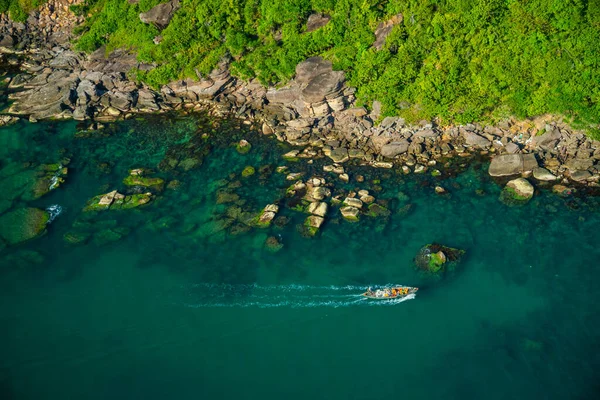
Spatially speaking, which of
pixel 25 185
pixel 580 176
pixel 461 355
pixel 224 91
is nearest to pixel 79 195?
pixel 25 185

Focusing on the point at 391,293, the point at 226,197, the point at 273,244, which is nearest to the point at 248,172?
the point at 226,197

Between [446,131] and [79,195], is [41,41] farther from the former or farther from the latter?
[446,131]

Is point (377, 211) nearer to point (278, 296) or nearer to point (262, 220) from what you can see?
point (262, 220)

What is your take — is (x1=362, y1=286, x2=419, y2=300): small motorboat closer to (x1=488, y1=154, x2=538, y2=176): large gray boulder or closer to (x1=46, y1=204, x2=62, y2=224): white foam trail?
(x1=488, y1=154, x2=538, y2=176): large gray boulder

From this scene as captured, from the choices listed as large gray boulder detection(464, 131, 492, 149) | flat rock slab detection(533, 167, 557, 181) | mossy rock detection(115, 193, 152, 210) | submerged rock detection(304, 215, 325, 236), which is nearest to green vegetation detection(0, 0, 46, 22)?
mossy rock detection(115, 193, 152, 210)

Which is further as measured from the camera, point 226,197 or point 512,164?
point 226,197

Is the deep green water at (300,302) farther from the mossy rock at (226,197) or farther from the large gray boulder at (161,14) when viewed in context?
the large gray boulder at (161,14)

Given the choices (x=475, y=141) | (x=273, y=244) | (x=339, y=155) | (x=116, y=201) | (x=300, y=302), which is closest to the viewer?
(x=300, y=302)
